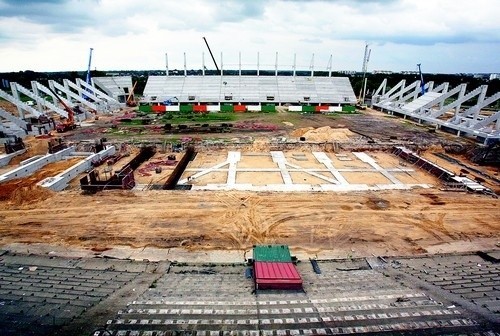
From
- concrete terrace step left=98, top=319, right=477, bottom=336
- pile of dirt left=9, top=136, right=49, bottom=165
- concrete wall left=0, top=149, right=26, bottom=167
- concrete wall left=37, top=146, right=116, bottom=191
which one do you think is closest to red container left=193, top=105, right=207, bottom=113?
pile of dirt left=9, top=136, right=49, bottom=165

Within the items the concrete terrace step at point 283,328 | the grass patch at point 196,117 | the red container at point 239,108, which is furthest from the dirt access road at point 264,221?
the red container at point 239,108

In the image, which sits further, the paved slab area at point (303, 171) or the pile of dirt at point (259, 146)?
the pile of dirt at point (259, 146)

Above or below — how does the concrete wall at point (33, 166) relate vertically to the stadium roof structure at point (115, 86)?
below

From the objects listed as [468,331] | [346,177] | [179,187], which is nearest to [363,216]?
[346,177]

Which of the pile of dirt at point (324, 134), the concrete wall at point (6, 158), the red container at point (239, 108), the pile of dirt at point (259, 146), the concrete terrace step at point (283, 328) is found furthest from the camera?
the red container at point (239, 108)

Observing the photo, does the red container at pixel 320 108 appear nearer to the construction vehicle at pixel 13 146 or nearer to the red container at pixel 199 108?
the red container at pixel 199 108

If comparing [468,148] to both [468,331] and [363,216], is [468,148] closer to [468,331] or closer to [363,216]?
[363,216]

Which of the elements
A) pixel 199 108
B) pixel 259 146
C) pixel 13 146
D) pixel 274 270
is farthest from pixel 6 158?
pixel 199 108
